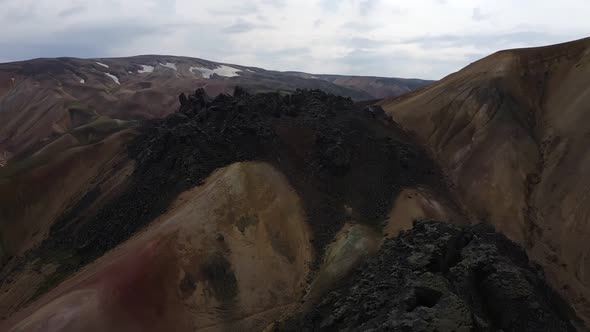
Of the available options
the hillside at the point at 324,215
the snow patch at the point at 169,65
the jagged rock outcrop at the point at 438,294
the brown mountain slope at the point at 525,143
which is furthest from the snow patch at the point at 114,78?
the jagged rock outcrop at the point at 438,294

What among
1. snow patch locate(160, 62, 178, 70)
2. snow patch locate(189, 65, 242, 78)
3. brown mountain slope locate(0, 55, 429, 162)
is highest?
snow patch locate(160, 62, 178, 70)

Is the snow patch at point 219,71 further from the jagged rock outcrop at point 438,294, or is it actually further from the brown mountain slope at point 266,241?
the jagged rock outcrop at point 438,294

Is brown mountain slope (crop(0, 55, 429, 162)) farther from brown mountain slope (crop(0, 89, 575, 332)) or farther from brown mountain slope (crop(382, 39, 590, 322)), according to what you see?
brown mountain slope (crop(382, 39, 590, 322))

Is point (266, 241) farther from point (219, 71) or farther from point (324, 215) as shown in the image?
point (219, 71)

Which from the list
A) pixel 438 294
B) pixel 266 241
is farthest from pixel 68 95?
pixel 438 294

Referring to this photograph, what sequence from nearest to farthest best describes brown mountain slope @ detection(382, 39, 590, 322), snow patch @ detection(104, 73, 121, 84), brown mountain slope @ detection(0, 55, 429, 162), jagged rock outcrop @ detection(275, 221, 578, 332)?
jagged rock outcrop @ detection(275, 221, 578, 332)
brown mountain slope @ detection(382, 39, 590, 322)
brown mountain slope @ detection(0, 55, 429, 162)
snow patch @ detection(104, 73, 121, 84)

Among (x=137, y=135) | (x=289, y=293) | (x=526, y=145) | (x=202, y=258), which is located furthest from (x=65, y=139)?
(x=526, y=145)

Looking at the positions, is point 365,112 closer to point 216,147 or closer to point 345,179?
point 345,179

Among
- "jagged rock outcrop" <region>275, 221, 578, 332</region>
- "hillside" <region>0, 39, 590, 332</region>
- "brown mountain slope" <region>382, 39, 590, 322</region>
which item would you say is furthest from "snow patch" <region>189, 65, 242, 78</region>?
"jagged rock outcrop" <region>275, 221, 578, 332</region>
